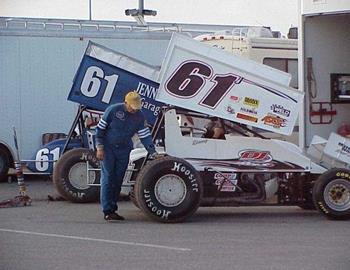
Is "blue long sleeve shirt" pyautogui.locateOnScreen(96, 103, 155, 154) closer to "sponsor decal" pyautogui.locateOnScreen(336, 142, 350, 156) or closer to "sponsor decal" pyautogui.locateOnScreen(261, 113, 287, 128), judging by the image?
"sponsor decal" pyautogui.locateOnScreen(261, 113, 287, 128)

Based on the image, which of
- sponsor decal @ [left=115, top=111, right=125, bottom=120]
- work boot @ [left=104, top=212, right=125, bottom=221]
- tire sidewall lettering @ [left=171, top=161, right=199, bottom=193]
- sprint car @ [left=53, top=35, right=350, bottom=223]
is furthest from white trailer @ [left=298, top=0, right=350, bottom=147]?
work boot @ [left=104, top=212, right=125, bottom=221]

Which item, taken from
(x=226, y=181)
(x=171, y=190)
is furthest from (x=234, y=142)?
(x=171, y=190)

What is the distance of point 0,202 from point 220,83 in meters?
4.11

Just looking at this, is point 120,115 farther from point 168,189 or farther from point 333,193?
point 333,193

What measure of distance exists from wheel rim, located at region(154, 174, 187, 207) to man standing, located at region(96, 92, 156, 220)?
1.33 ft

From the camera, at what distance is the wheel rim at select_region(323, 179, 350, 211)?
1284 cm

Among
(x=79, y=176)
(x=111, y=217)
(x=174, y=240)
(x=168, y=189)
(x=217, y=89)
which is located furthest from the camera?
(x=79, y=176)

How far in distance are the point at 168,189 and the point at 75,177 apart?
2820mm

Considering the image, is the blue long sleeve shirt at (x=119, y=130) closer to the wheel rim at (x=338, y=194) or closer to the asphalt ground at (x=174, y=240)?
the asphalt ground at (x=174, y=240)

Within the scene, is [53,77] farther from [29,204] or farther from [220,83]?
[220,83]

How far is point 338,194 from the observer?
12875 millimetres

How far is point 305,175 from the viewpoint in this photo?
519 inches

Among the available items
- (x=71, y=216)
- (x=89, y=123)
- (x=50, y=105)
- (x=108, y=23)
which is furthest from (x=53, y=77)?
(x=71, y=216)

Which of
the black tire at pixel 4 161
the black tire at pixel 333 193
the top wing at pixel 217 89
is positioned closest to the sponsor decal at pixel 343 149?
the black tire at pixel 333 193
